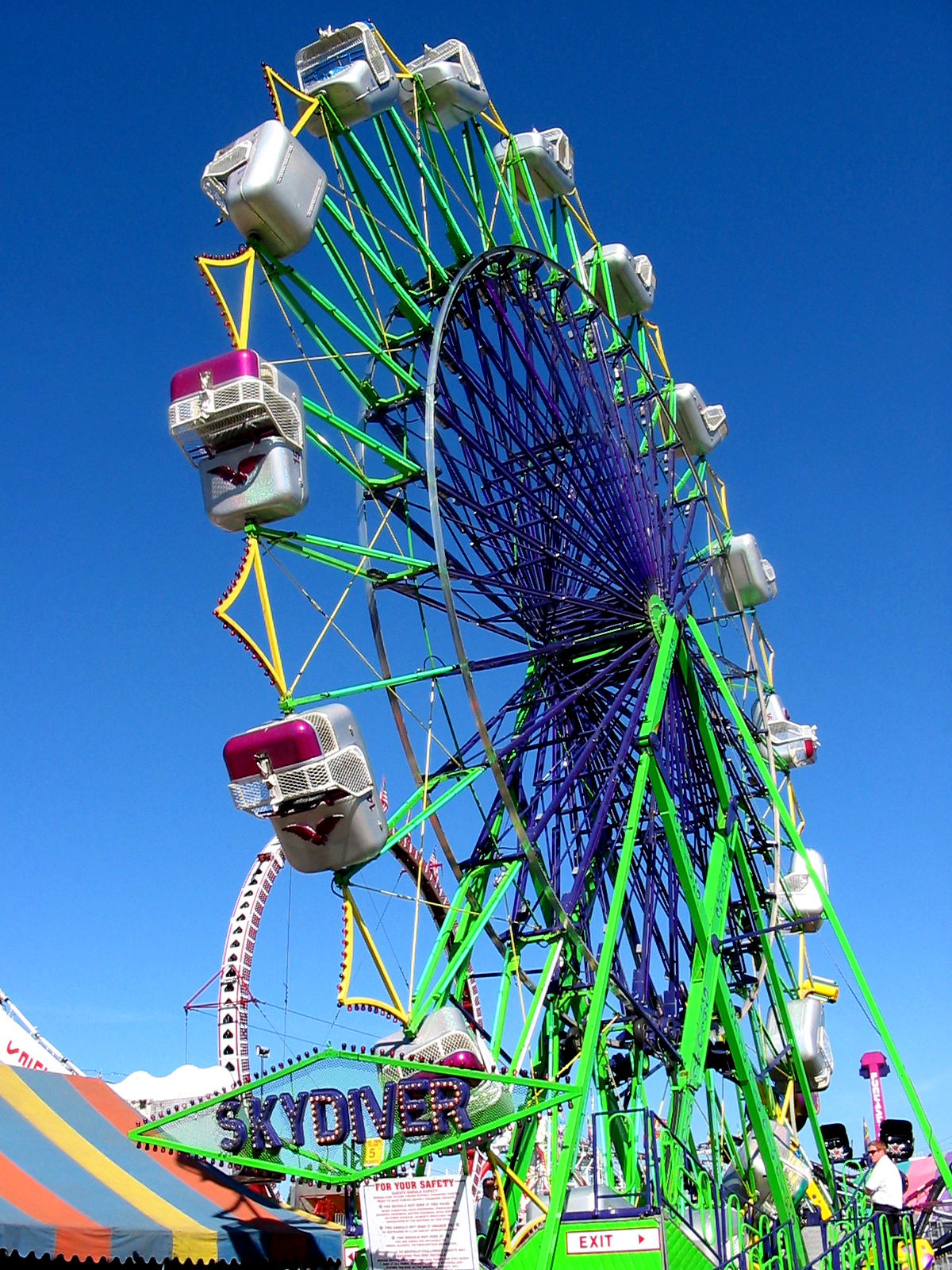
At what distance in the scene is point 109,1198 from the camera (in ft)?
32.2

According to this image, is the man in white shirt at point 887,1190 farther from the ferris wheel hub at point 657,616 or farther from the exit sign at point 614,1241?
the ferris wheel hub at point 657,616

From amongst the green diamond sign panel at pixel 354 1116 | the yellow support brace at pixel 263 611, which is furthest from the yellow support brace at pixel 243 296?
the green diamond sign panel at pixel 354 1116

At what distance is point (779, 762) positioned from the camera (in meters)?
21.4

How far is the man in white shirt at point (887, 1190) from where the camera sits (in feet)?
36.4

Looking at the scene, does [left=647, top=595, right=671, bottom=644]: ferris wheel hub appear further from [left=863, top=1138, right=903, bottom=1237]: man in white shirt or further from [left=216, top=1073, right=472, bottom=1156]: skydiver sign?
[left=216, top=1073, right=472, bottom=1156]: skydiver sign

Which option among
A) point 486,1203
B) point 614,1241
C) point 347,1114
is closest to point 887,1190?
point 614,1241

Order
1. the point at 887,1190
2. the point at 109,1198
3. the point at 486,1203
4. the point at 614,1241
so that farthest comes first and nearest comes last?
the point at 486,1203 → the point at 887,1190 → the point at 109,1198 → the point at 614,1241

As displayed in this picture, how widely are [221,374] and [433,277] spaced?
351 cm

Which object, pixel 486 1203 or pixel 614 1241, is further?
pixel 486 1203

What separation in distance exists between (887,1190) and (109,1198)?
6323 mm

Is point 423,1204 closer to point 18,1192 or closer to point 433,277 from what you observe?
point 18,1192

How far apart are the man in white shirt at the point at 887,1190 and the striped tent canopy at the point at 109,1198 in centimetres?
466

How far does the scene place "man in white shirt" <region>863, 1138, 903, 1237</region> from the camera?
11.1 meters

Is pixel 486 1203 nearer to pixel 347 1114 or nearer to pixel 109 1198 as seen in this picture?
pixel 347 1114
